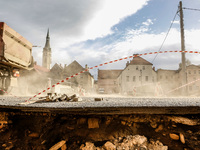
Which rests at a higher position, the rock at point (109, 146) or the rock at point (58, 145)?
the rock at point (109, 146)

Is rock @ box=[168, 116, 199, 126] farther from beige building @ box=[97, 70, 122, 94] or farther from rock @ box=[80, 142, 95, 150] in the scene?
beige building @ box=[97, 70, 122, 94]

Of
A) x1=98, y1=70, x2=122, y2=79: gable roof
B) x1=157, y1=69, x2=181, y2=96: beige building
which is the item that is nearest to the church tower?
x1=98, y1=70, x2=122, y2=79: gable roof

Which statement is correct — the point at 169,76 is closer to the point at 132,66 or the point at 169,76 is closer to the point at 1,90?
the point at 132,66

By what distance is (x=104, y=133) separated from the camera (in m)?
2.30

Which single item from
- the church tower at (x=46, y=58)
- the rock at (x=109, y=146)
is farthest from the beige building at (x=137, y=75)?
the church tower at (x=46, y=58)

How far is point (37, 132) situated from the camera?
2559 millimetres

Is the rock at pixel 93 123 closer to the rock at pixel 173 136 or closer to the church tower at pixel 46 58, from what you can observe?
the rock at pixel 173 136

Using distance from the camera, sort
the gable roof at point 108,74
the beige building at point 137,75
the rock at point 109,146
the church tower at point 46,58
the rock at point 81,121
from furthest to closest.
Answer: the church tower at point 46,58
the gable roof at point 108,74
the beige building at point 137,75
the rock at point 81,121
the rock at point 109,146

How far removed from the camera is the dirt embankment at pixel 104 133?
214 centimetres

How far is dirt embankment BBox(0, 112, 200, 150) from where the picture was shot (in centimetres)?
214

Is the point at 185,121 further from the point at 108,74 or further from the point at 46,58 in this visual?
the point at 46,58

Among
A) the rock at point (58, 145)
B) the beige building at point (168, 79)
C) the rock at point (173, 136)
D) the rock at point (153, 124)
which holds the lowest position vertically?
the rock at point (58, 145)

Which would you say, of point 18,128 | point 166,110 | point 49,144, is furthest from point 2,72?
point 166,110

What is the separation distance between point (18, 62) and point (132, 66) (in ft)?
98.3
